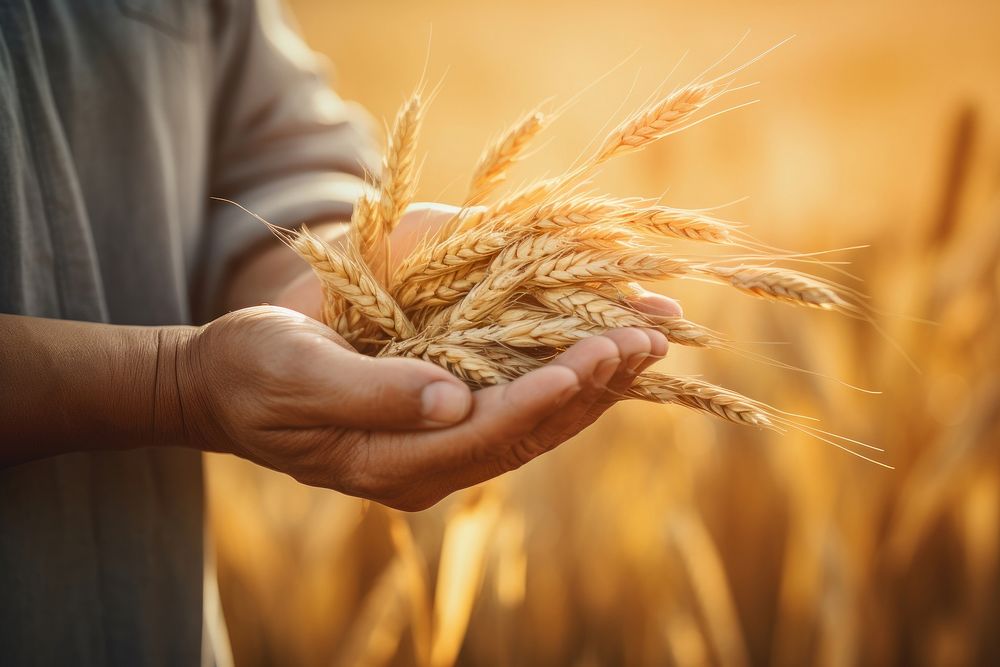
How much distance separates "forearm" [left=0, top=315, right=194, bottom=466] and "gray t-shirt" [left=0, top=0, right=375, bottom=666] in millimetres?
31

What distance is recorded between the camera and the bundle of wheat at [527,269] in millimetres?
760

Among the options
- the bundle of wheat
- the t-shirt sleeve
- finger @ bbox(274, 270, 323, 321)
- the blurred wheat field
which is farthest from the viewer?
the blurred wheat field

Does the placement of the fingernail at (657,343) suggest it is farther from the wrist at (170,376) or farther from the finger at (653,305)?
the wrist at (170,376)

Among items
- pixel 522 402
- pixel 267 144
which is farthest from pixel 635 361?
pixel 267 144

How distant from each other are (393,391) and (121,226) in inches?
25.8

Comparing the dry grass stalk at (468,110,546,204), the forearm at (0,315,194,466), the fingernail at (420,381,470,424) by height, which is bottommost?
the forearm at (0,315,194,466)

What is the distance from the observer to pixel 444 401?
707 mm

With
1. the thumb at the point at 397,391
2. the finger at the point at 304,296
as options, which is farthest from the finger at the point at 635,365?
the finger at the point at 304,296

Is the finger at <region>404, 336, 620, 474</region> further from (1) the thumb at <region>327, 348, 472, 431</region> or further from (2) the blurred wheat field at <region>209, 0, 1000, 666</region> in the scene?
(2) the blurred wheat field at <region>209, 0, 1000, 666</region>

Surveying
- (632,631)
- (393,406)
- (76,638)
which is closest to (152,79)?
(393,406)

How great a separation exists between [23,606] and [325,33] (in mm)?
4193

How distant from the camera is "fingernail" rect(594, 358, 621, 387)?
701 mm

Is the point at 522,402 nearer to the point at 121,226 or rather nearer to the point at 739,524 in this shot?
A: the point at 121,226

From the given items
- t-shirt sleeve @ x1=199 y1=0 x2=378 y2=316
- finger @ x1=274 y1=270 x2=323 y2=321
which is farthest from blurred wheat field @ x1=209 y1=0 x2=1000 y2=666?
finger @ x1=274 y1=270 x2=323 y2=321
